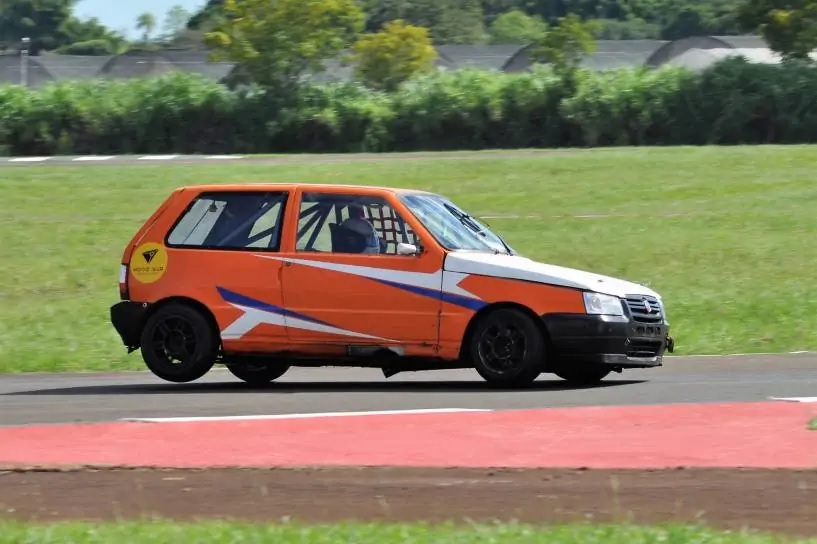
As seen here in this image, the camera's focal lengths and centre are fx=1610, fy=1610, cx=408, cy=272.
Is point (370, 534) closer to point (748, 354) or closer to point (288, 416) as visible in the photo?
point (288, 416)

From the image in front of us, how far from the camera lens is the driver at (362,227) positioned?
526 inches

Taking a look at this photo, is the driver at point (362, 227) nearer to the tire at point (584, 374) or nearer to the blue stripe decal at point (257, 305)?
the blue stripe decal at point (257, 305)

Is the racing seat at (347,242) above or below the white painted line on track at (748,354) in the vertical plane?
above

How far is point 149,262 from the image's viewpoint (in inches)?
545

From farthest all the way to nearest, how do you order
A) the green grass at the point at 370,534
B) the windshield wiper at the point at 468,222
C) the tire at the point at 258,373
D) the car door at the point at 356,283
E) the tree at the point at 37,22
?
the tree at the point at 37,22 < the tire at the point at 258,373 < the windshield wiper at the point at 468,222 < the car door at the point at 356,283 < the green grass at the point at 370,534

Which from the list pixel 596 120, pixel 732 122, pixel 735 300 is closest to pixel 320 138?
pixel 596 120

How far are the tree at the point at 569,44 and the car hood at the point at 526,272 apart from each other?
3546cm

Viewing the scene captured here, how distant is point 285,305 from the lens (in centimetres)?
1343

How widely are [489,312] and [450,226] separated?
980 mm

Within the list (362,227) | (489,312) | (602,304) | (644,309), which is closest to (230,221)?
(362,227)

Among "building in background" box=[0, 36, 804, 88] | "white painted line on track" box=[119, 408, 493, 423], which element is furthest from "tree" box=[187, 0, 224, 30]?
"white painted line on track" box=[119, 408, 493, 423]

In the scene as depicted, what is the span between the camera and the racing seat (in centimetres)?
1337

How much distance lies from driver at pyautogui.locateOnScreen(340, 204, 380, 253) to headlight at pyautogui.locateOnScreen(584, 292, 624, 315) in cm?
179

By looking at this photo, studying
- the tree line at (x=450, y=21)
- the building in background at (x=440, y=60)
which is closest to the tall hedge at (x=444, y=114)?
the building in background at (x=440, y=60)
